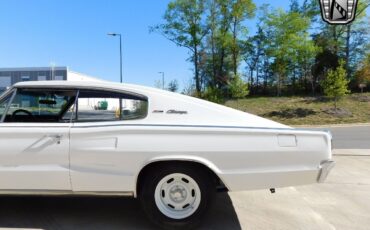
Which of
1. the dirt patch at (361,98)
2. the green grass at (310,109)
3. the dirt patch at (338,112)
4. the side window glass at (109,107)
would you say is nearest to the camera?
the side window glass at (109,107)

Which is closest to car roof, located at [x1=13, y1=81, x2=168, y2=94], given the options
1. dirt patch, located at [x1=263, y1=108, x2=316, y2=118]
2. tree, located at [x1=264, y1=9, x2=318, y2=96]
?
dirt patch, located at [x1=263, y1=108, x2=316, y2=118]

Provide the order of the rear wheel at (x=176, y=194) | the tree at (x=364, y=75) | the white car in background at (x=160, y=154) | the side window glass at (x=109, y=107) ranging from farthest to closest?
the tree at (x=364, y=75) < the side window glass at (x=109, y=107) < the rear wheel at (x=176, y=194) < the white car in background at (x=160, y=154)

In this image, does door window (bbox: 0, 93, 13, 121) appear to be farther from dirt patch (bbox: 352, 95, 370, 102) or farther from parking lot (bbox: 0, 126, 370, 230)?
dirt patch (bbox: 352, 95, 370, 102)

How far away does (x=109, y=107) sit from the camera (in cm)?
448

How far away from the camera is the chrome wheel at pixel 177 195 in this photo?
4281 mm

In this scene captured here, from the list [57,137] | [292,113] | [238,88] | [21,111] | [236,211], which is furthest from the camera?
[238,88]

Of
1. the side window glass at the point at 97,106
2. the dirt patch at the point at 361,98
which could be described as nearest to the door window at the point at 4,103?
the side window glass at the point at 97,106

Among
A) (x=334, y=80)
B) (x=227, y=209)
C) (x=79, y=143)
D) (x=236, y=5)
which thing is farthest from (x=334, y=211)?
(x=236, y=5)

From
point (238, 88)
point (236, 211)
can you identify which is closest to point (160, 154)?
point (236, 211)

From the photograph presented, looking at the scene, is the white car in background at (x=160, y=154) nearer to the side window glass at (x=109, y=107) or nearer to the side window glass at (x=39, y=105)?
the side window glass at (x=109, y=107)

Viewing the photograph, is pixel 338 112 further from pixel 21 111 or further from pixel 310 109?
pixel 21 111

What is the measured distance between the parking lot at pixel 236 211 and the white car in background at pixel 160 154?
468 millimetres

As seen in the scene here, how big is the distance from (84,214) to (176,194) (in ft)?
4.35

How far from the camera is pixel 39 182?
4.26 metres
